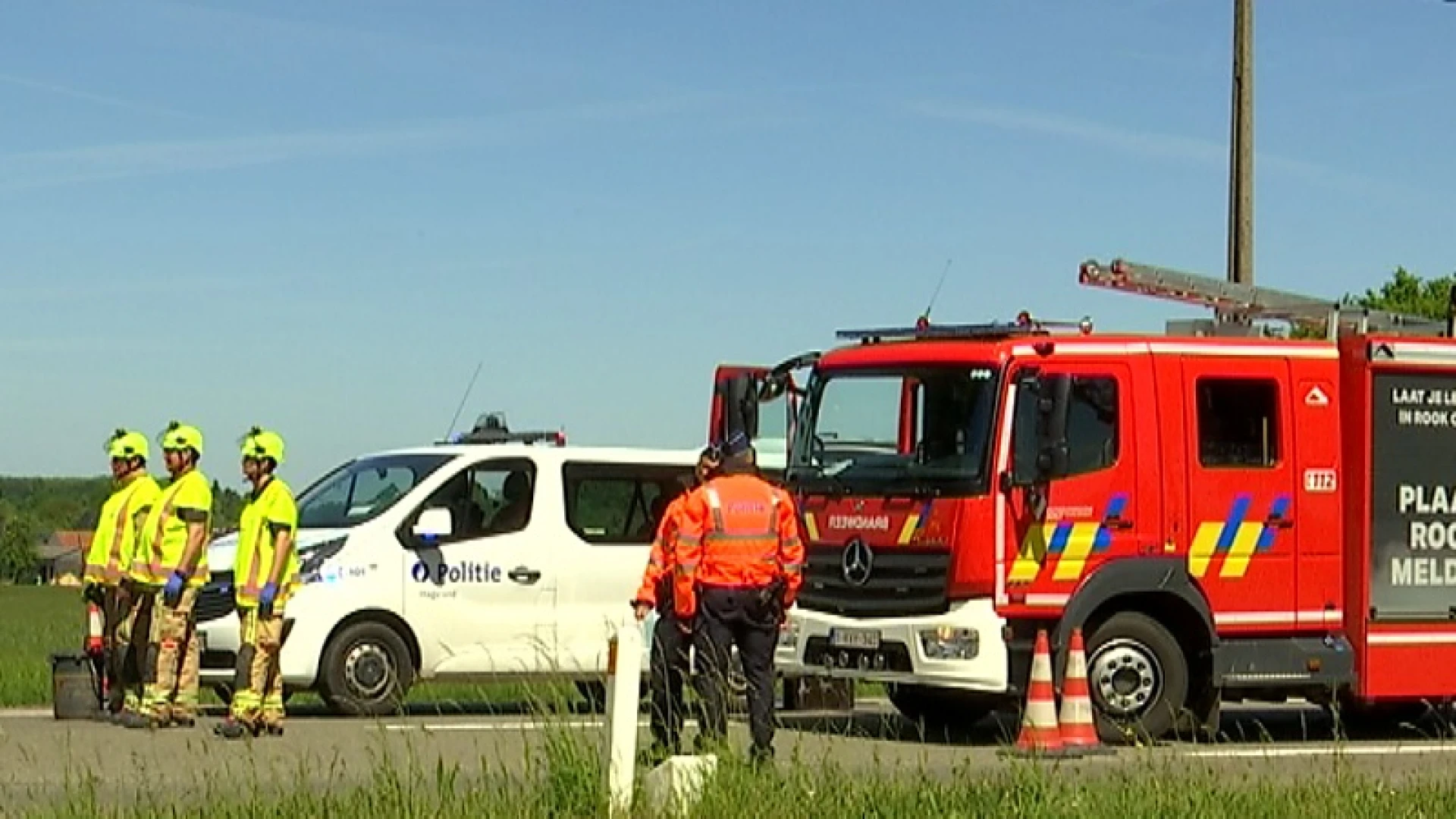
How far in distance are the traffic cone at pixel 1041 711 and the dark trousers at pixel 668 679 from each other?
2.17m

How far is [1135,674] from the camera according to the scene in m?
16.0

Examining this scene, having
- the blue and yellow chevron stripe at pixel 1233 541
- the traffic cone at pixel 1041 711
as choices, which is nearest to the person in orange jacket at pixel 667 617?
the traffic cone at pixel 1041 711

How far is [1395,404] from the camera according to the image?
1669 cm

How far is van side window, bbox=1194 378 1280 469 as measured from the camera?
16125mm

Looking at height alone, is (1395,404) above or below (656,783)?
above

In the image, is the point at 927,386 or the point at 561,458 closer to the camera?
the point at 927,386

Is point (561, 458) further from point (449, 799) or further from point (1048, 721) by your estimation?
point (449, 799)

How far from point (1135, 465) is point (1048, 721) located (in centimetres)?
185

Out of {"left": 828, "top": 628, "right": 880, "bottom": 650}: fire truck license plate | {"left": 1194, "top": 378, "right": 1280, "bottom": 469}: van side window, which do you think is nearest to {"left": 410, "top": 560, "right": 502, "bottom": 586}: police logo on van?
{"left": 828, "top": 628, "right": 880, "bottom": 650}: fire truck license plate

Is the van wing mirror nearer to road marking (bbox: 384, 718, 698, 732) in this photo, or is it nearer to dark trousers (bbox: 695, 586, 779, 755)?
road marking (bbox: 384, 718, 698, 732)

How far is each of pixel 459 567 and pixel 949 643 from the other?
420 cm

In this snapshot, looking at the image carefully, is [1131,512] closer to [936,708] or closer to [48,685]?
[936,708]

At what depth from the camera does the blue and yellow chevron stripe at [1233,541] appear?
16.0 metres

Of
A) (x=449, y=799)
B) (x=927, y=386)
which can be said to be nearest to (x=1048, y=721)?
(x=927, y=386)
